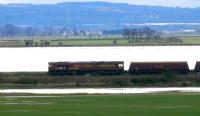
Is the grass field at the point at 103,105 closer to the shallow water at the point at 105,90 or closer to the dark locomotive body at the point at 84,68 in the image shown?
the shallow water at the point at 105,90

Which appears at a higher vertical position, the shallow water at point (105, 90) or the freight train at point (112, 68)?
the freight train at point (112, 68)

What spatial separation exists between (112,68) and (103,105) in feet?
67.2

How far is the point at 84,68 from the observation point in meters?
56.2

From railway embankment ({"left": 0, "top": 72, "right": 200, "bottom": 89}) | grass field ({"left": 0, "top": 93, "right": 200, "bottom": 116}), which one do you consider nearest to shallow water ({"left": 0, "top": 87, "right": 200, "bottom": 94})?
railway embankment ({"left": 0, "top": 72, "right": 200, "bottom": 89})

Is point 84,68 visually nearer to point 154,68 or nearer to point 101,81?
point 154,68

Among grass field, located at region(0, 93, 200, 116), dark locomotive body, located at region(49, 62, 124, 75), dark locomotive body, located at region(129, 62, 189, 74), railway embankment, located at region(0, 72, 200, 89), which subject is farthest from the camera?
dark locomotive body, located at region(49, 62, 124, 75)

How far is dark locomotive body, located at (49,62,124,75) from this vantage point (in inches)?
2200

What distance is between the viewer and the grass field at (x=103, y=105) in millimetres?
32062

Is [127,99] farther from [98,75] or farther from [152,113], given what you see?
[98,75]

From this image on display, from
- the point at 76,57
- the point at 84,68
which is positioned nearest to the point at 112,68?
the point at 84,68

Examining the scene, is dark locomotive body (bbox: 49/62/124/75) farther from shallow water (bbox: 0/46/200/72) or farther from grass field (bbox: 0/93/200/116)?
grass field (bbox: 0/93/200/116)

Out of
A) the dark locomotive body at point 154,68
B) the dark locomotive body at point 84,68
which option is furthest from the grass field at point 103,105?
the dark locomotive body at point 84,68

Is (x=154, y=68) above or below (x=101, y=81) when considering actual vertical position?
above

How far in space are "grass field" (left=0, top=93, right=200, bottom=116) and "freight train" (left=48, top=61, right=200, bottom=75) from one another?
44.6 ft
